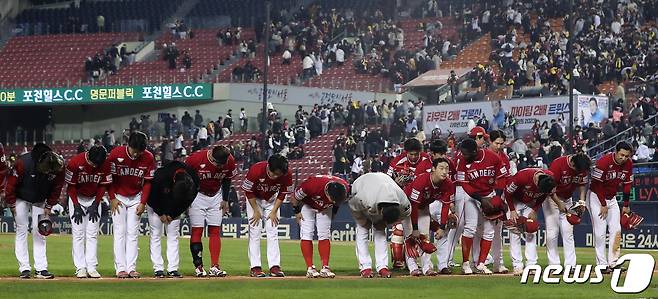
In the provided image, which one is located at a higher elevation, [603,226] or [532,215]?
[532,215]

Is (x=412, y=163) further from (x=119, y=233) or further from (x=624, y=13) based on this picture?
(x=624, y=13)

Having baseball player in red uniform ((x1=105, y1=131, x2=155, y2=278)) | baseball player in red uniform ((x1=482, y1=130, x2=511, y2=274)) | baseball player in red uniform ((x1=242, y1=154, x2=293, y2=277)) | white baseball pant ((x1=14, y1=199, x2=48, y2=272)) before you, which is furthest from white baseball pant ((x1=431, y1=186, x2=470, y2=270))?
white baseball pant ((x1=14, y1=199, x2=48, y2=272))

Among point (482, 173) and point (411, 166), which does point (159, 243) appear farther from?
point (482, 173)

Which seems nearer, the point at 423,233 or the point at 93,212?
the point at 93,212

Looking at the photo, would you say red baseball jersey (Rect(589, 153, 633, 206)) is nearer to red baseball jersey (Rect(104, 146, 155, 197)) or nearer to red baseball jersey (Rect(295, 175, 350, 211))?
red baseball jersey (Rect(295, 175, 350, 211))

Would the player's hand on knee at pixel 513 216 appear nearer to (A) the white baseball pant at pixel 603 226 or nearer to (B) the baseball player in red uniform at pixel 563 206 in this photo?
(B) the baseball player in red uniform at pixel 563 206

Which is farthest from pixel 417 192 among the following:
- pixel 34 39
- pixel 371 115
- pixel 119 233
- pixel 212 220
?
pixel 34 39

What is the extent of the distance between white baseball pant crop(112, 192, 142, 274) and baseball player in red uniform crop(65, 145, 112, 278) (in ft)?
0.93

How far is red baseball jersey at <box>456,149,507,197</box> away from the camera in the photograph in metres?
19.6

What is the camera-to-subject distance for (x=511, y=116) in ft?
137

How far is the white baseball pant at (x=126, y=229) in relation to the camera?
18312 mm

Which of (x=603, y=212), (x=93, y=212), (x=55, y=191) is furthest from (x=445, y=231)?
(x=55, y=191)

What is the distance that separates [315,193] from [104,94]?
38144mm

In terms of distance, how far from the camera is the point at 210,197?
61.9 ft
